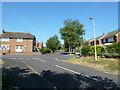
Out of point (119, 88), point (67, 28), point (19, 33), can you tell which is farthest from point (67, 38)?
point (119, 88)

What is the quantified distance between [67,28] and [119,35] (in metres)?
16.7

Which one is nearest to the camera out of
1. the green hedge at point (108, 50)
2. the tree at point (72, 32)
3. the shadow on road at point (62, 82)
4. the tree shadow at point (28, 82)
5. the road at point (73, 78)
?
the tree shadow at point (28, 82)

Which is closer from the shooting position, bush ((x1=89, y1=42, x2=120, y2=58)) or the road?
the road

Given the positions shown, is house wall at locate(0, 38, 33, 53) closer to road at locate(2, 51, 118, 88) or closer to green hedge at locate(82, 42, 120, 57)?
green hedge at locate(82, 42, 120, 57)

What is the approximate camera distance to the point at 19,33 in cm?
4444

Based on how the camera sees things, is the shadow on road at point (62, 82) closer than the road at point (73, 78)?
Yes

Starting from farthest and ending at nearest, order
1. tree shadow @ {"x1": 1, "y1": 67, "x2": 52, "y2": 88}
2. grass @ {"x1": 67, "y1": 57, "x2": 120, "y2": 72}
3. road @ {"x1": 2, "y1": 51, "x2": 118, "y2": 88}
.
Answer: grass @ {"x1": 67, "y1": 57, "x2": 120, "y2": 72}, road @ {"x1": 2, "y1": 51, "x2": 118, "y2": 88}, tree shadow @ {"x1": 1, "y1": 67, "x2": 52, "y2": 88}

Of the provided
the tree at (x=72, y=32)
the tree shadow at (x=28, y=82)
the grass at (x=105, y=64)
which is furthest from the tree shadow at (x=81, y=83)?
the tree at (x=72, y=32)

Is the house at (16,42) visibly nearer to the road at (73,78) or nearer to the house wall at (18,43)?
the house wall at (18,43)

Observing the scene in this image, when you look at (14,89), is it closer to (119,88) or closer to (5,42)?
(119,88)

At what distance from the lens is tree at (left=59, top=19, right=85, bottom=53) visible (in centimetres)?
3703

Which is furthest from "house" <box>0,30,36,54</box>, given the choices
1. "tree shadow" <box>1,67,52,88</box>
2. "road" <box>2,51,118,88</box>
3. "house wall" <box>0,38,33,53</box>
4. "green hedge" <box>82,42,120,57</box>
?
"tree shadow" <box>1,67,52,88</box>

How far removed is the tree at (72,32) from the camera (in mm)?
37031

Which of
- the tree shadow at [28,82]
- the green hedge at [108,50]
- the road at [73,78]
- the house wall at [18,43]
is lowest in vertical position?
the road at [73,78]
